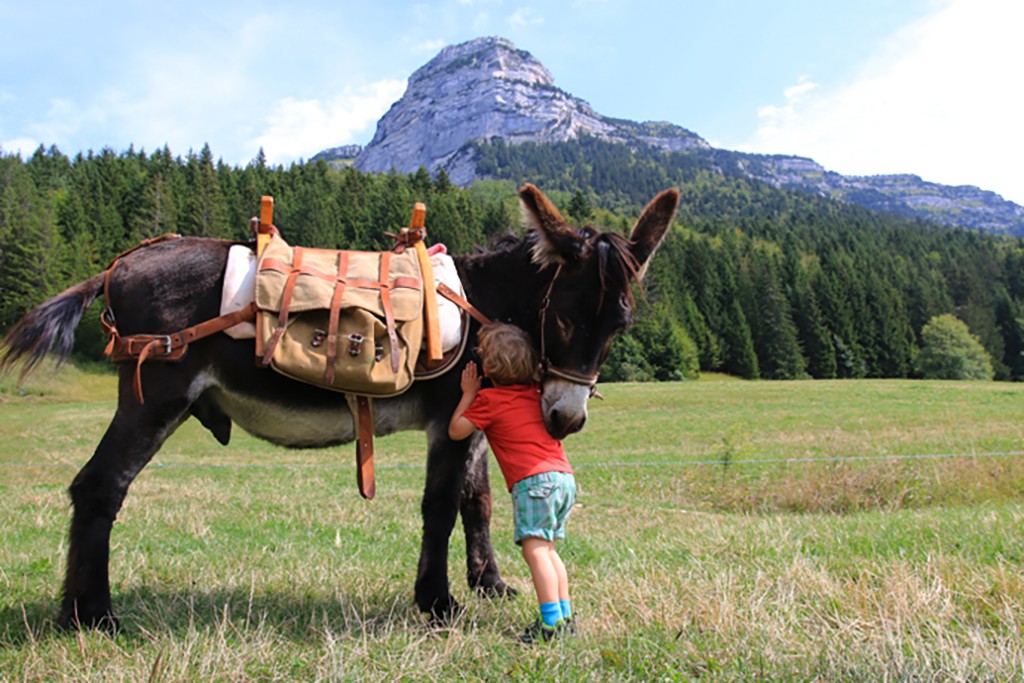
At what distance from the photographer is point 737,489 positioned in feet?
43.7

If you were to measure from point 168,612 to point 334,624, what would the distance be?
96 cm

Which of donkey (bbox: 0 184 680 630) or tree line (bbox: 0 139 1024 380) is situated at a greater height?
tree line (bbox: 0 139 1024 380)

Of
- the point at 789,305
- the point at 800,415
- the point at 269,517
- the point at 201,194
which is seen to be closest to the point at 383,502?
the point at 269,517

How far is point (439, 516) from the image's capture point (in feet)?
11.8

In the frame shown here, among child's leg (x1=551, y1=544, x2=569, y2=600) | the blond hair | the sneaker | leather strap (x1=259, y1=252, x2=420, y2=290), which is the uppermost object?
leather strap (x1=259, y1=252, x2=420, y2=290)

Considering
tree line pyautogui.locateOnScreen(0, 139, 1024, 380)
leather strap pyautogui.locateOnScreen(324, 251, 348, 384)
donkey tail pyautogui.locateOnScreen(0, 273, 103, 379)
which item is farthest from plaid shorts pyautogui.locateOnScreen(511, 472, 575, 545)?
tree line pyautogui.locateOnScreen(0, 139, 1024, 380)

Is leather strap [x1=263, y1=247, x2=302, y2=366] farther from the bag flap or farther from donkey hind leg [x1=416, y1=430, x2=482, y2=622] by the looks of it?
donkey hind leg [x1=416, y1=430, x2=482, y2=622]

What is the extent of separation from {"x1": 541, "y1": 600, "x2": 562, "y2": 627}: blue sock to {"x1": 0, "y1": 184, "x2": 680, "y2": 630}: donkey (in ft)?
2.18

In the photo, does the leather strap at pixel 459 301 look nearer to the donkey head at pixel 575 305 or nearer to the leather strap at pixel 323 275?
the leather strap at pixel 323 275

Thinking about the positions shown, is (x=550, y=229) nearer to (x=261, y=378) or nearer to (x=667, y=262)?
(x=261, y=378)

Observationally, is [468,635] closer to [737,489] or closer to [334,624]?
[334,624]

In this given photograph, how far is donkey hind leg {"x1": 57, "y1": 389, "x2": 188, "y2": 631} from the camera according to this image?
3.28 metres

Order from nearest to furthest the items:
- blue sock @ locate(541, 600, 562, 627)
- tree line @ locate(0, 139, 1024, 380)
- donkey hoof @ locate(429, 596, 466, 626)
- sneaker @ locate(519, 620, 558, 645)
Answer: sneaker @ locate(519, 620, 558, 645)
blue sock @ locate(541, 600, 562, 627)
donkey hoof @ locate(429, 596, 466, 626)
tree line @ locate(0, 139, 1024, 380)

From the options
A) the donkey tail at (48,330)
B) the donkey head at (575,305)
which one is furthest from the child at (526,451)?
the donkey tail at (48,330)
